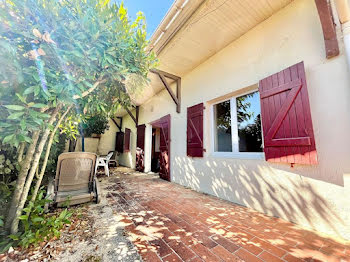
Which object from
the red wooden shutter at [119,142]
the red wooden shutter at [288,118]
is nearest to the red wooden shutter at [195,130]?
the red wooden shutter at [288,118]

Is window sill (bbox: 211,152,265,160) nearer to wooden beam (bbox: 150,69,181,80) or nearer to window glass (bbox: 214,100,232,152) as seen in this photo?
window glass (bbox: 214,100,232,152)

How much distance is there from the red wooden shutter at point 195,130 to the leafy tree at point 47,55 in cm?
209

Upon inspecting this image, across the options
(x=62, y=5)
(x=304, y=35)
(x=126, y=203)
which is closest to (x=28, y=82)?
(x=62, y=5)

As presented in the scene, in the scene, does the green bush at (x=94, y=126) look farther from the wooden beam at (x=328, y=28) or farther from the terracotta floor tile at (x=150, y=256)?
the wooden beam at (x=328, y=28)

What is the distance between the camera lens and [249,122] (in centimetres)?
268

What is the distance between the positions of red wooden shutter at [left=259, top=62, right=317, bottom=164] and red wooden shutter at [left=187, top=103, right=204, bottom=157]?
1377 millimetres

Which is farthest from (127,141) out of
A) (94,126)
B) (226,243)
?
(226,243)

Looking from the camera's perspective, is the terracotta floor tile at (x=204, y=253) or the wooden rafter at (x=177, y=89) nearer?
the terracotta floor tile at (x=204, y=253)

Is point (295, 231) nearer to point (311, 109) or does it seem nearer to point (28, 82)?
point (311, 109)

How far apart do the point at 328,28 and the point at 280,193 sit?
83.9 inches

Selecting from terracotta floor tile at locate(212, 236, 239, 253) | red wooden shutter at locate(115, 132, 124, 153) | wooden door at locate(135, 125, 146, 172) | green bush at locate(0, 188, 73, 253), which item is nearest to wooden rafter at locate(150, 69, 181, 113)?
wooden door at locate(135, 125, 146, 172)

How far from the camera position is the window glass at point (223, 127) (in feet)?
9.68

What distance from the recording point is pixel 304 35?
193 cm

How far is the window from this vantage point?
254 centimetres
